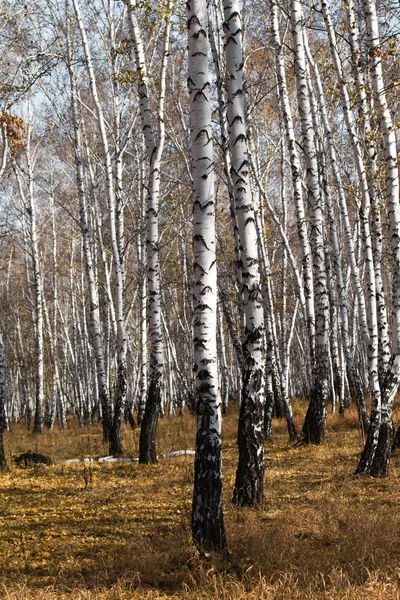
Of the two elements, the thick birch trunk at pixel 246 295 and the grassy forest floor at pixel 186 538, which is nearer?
the grassy forest floor at pixel 186 538

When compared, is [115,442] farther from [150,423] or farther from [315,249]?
[315,249]

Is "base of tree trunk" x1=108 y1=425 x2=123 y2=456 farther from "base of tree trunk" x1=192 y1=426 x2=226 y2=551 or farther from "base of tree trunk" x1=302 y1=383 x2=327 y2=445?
"base of tree trunk" x1=192 y1=426 x2=226 y2=551

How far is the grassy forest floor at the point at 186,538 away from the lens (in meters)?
4.79

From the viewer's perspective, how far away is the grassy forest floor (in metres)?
4.79

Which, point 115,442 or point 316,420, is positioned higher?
point 316,420

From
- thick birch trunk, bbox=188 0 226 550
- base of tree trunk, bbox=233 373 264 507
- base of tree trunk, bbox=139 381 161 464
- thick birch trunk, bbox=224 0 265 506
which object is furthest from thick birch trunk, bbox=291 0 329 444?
thick birch trunk, bbox=188 0 226 550

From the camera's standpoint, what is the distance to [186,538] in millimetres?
5891

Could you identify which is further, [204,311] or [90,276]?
[90,276]

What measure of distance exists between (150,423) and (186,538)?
14.9 ft

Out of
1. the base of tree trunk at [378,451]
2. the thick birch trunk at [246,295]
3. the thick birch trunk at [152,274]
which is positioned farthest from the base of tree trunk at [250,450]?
the thick birch trunk at [152,274]

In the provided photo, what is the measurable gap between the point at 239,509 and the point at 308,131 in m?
6.50

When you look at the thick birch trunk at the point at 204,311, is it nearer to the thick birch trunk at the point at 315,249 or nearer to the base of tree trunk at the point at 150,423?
the base of tree trunk at the point at 150,423

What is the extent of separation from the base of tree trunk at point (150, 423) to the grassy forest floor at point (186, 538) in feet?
1.93

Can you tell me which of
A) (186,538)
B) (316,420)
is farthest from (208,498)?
(316,420)
